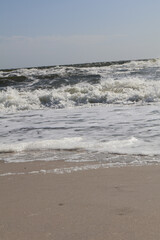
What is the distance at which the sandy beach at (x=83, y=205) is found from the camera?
175 cm

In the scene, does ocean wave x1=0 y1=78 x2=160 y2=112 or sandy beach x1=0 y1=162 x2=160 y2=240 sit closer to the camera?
sandy beach x1=0 y1=162 x2=160 y2=240

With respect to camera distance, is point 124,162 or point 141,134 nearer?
point 124,162

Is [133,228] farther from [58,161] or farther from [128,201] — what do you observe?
[58,161]

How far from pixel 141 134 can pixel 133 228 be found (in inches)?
118

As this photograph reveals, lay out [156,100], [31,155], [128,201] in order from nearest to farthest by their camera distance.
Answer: [128,201] < [31,155] < [156,100]

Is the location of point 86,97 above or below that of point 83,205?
below

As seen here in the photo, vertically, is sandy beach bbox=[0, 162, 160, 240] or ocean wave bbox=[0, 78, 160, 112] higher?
sandy beach bbox=[0, 162, 160, 240]

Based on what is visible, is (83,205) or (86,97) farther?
(86,97)

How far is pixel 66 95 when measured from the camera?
12031mm

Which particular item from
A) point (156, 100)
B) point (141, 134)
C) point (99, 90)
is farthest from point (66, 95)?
point (141, 134)

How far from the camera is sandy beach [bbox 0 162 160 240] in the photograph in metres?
1.75

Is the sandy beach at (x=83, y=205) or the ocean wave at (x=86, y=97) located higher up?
the sandy beach at (x=83, y=205)

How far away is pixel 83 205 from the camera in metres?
2.15

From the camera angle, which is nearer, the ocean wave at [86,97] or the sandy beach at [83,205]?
the sandy beach at [83,205]
